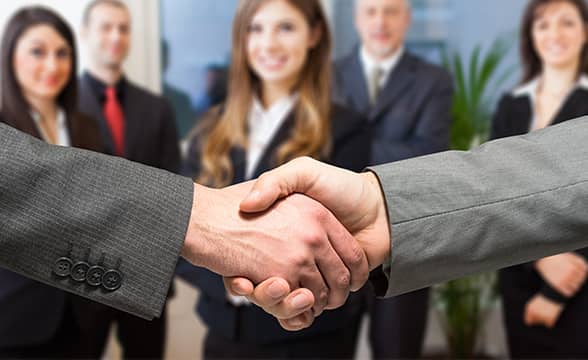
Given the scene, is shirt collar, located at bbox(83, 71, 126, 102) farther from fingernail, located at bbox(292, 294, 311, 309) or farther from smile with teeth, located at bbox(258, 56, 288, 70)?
Answer: fingernail, located at bbox(292, 294, 311, 309)

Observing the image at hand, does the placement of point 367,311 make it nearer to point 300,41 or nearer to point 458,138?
point 458,138

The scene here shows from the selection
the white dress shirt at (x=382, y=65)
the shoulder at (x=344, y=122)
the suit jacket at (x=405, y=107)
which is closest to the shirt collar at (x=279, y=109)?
the shoulder at (x=344, y=122)

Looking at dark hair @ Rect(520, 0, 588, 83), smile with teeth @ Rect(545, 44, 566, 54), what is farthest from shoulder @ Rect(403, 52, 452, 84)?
smile with teeth @ Rect(545, 44, 566, 54)

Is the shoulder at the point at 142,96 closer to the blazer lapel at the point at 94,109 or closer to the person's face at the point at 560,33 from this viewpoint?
the blazer lapel at the point at 94,109

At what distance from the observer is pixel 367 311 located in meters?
3.25

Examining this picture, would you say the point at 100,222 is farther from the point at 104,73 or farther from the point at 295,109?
the point at 104,73

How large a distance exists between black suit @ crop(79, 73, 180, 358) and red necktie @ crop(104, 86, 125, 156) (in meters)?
0.02

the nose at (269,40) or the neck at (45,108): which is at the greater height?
the nose at (269,40)

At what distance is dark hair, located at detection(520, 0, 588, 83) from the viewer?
9.49ft

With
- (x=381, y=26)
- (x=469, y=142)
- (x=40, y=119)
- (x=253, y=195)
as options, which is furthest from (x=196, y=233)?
(x=469, y=142)

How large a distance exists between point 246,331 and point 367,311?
1100mm

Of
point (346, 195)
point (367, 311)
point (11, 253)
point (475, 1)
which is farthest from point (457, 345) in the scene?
point (11, 253)

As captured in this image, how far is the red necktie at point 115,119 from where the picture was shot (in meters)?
2.98

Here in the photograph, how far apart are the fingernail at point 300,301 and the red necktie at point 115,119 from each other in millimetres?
1732
